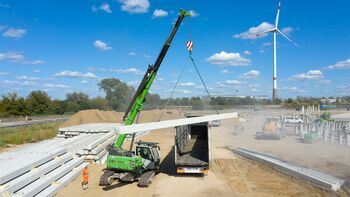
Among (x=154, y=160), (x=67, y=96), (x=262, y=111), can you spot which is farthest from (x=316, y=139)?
(x=67, y=96)

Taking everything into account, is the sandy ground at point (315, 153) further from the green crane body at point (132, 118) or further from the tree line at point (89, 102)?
the tree line at point (89, 102)

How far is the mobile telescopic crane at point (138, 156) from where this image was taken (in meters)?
12.3

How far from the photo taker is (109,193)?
38.0 ft

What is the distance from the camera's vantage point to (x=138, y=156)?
1281 centimetres

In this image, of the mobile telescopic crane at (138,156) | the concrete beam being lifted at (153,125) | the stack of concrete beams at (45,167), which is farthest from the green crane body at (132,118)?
the concrete beam being lifted at (153,125)

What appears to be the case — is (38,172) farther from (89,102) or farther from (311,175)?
(89,102)

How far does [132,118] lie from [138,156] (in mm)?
1944

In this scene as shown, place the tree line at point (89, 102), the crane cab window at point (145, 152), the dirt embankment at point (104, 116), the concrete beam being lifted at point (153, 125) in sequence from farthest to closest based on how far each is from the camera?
the tree line at point (89, 102) < the dirt embankment at point (104, 116) < the crane cab window at point (145, 152) < the concrete beam being lifted at point (153, 125)

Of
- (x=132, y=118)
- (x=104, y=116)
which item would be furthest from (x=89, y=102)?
(x=132, y=118)

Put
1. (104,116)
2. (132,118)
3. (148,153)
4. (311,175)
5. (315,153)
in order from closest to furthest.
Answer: (311,175), (148,153), (132,118), (315,153), (104,116)

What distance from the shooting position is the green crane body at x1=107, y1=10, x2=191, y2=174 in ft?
40.4

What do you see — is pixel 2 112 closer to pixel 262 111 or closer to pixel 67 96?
pixel 67 96

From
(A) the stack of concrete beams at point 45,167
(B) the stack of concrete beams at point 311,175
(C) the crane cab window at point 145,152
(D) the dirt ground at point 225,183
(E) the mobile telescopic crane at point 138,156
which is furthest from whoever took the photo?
(C) the crane cab window at point 145,152

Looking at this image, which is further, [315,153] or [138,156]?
[315,153]
